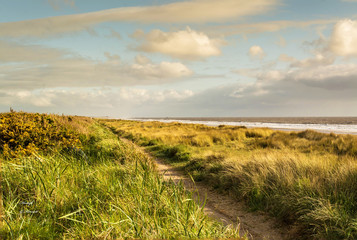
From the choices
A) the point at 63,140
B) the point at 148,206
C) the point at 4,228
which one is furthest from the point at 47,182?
the point at 63,140

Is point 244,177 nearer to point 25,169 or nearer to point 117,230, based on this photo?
point 117,230

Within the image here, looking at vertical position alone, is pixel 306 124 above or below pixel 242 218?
above

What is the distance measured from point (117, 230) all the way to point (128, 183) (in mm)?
1856

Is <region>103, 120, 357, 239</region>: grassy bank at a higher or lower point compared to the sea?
lower

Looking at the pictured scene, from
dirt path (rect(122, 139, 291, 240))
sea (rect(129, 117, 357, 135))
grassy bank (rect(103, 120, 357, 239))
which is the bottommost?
dirt path (rect(122, 139, 291, 240))


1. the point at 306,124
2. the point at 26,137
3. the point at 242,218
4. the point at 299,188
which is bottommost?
the point at 242,218

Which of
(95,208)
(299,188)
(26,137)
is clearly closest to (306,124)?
(299,188)

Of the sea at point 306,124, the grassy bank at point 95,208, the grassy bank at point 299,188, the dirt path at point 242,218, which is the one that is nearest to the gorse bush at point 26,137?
the grassy bank at point 95,208

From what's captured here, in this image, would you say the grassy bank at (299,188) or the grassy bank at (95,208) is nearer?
the grassy bank at (95,208)

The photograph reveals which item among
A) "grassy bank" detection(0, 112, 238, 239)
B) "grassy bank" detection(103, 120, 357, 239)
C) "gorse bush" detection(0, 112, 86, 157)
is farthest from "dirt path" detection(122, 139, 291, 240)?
"gorse bush" detection(0, 112, 86, 157)

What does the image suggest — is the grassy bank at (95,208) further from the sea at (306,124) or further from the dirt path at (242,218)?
the sea at (306,124)

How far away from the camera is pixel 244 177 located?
7.90 meters

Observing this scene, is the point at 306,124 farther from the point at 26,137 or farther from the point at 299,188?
the point at 26,137

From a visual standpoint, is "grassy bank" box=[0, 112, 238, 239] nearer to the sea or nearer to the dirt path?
the dirt path
